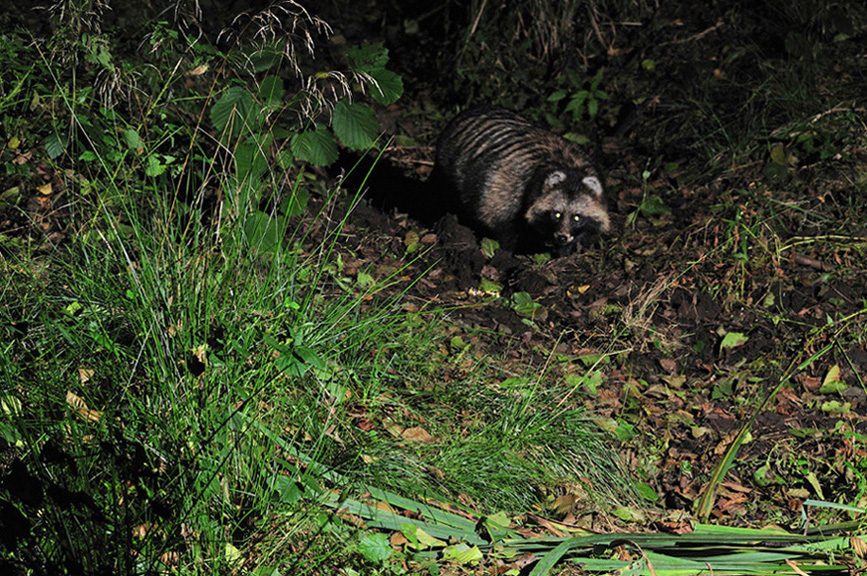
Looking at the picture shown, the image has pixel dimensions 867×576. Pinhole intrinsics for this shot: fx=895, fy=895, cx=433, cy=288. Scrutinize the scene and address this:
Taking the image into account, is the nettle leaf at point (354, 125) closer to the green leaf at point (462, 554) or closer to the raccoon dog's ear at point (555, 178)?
the green leaf at point (462, 554)

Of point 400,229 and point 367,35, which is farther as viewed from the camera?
point 367,35

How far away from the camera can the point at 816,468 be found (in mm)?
4172

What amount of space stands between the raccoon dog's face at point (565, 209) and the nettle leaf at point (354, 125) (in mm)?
2038

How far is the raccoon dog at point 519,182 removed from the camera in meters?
5.79

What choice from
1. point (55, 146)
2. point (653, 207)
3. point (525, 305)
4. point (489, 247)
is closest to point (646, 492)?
point (525, 305)

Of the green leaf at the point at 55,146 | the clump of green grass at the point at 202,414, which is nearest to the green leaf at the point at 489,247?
the clump of green grass at the point at 202,414

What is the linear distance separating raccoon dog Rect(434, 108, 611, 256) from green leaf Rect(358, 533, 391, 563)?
3.18 metres

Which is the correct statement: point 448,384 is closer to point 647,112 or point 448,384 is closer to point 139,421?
point 139,421

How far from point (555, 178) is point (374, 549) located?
3.49 meters

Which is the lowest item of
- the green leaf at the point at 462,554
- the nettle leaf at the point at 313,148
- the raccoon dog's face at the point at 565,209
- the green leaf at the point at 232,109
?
the raccoon dog's face at the point at 565,209

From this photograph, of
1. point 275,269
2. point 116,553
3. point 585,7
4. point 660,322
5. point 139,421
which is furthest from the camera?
point 585,7

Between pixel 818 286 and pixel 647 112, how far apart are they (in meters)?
2.38

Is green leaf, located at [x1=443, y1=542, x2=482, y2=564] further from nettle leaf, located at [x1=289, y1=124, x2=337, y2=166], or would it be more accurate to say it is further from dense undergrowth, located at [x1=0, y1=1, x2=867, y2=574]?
nettle leaf, located at [x1=289, y1=124, x2=337, y2=166]

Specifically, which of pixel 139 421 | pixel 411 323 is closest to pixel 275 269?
pixel 139 421
